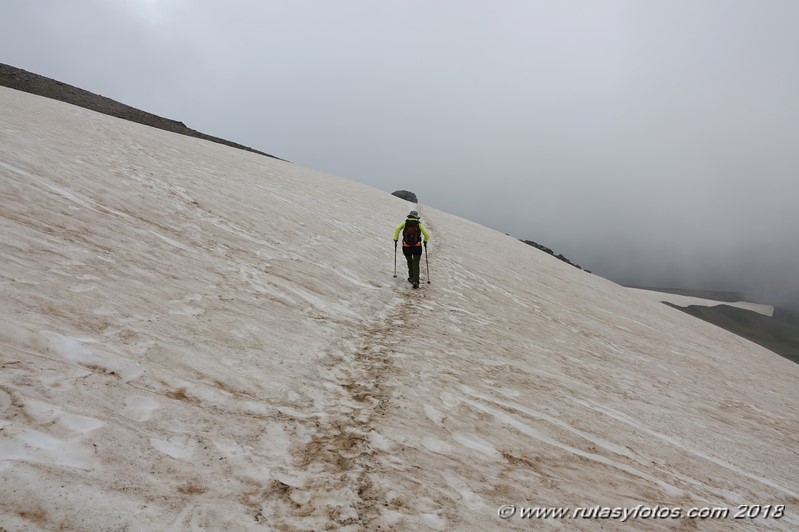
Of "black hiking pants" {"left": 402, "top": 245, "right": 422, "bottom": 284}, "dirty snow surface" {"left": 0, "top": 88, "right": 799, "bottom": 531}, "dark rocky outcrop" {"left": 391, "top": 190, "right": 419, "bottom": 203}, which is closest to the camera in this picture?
"dirty snow surface" {"left": 0, "top": 88, "right": 799, "bottom": 531}

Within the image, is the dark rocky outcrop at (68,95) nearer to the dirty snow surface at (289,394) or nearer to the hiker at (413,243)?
the hiker at (413,243)

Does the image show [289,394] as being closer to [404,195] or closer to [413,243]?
[413,243]

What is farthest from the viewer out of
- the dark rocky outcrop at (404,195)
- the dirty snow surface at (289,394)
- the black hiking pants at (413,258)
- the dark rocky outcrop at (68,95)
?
the dark rocky outcrop at (404,195)

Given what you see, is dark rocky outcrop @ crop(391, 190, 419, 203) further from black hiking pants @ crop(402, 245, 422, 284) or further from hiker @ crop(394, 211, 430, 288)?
black hiking pants @ crop(402, 245, 422, 284)

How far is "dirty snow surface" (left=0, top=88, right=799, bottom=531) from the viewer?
3.55 metres

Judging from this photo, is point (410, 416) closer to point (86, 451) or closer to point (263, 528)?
point (263, 528)

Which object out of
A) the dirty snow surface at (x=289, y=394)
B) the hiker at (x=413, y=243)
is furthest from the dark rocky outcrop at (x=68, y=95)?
the dirty snow surface at (x=289, y=394)

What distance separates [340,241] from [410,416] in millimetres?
11009

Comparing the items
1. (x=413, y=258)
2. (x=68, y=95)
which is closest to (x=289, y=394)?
(x=413, y=258)

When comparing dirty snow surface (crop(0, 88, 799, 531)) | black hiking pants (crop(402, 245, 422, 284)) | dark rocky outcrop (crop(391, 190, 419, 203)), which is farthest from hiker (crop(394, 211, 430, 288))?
dark rocky outcrop (crop(391, 190, 419, 203))

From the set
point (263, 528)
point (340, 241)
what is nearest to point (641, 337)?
point (340, 241)

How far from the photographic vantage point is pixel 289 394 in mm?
5492

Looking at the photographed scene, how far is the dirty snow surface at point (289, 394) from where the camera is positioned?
355 centimetres

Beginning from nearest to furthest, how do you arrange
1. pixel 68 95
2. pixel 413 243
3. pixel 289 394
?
pixel 289 394 → pixel 413 243 → pixel 68 95
